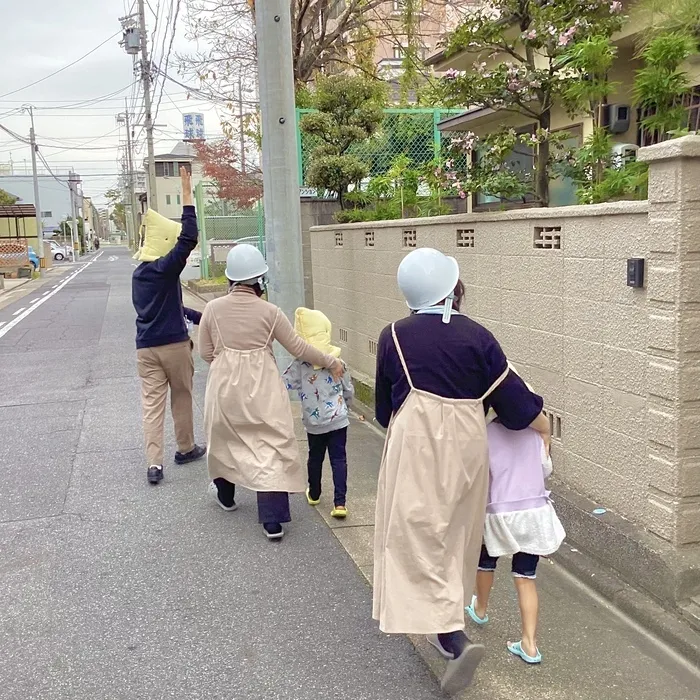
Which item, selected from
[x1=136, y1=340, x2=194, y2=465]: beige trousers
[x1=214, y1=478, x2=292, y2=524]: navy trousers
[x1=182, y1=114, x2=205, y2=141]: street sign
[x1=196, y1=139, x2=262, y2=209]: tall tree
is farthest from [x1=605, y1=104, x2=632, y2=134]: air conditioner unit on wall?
[x1=182, y1=114, x2=205, y2=141]: street sign

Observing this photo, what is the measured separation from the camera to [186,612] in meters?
3.69

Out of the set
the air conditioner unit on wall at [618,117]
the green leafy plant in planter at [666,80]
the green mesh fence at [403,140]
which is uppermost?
the green mesh fence at [403,140]

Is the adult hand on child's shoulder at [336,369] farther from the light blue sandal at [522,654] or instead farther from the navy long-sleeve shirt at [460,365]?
the light blue sandal at [522,654]

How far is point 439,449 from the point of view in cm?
287

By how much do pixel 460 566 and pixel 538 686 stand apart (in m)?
0.59

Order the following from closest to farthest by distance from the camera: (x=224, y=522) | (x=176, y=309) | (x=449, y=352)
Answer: (x=449, y=352)
(x=224, y=522)
(x=176, y=309)

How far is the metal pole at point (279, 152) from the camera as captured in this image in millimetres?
7266

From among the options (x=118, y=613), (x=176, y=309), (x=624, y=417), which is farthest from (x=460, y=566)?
(x=176, y=309)

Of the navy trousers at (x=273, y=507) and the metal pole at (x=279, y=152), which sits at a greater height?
the metal pole at (x=279, y=152)

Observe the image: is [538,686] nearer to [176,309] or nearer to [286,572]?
[286,572]

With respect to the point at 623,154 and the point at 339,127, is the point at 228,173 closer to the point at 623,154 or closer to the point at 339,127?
the point at 339,127

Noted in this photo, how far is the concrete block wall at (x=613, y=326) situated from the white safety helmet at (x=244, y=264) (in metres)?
1.65

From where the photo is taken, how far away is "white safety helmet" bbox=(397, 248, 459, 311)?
288cm

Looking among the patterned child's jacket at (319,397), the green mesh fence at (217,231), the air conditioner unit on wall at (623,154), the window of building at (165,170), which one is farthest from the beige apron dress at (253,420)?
the window of building at (165,170)
